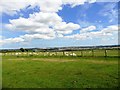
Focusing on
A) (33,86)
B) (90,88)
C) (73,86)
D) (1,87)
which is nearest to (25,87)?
(33,86)

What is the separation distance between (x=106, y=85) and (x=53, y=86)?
112 inches

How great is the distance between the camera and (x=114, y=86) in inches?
482

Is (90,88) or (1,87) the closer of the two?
(90,88)

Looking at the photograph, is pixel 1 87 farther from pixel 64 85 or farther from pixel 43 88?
pixel 64 85

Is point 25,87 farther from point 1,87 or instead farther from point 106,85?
point 106,85

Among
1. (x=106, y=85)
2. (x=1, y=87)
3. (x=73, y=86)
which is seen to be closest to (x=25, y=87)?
(x=1, y=87)

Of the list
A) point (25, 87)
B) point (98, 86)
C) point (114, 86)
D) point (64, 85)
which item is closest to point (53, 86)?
point (64, 85)

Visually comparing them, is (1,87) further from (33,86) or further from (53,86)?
(53,86)

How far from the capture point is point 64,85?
42.6 ft

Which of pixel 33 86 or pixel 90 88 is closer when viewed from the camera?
pixel 90 88

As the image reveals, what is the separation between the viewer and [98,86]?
12.5m

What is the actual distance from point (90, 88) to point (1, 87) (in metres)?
4.83

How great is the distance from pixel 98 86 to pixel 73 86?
1314 millimetres

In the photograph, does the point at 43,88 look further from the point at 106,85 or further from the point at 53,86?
the point at 106,85
